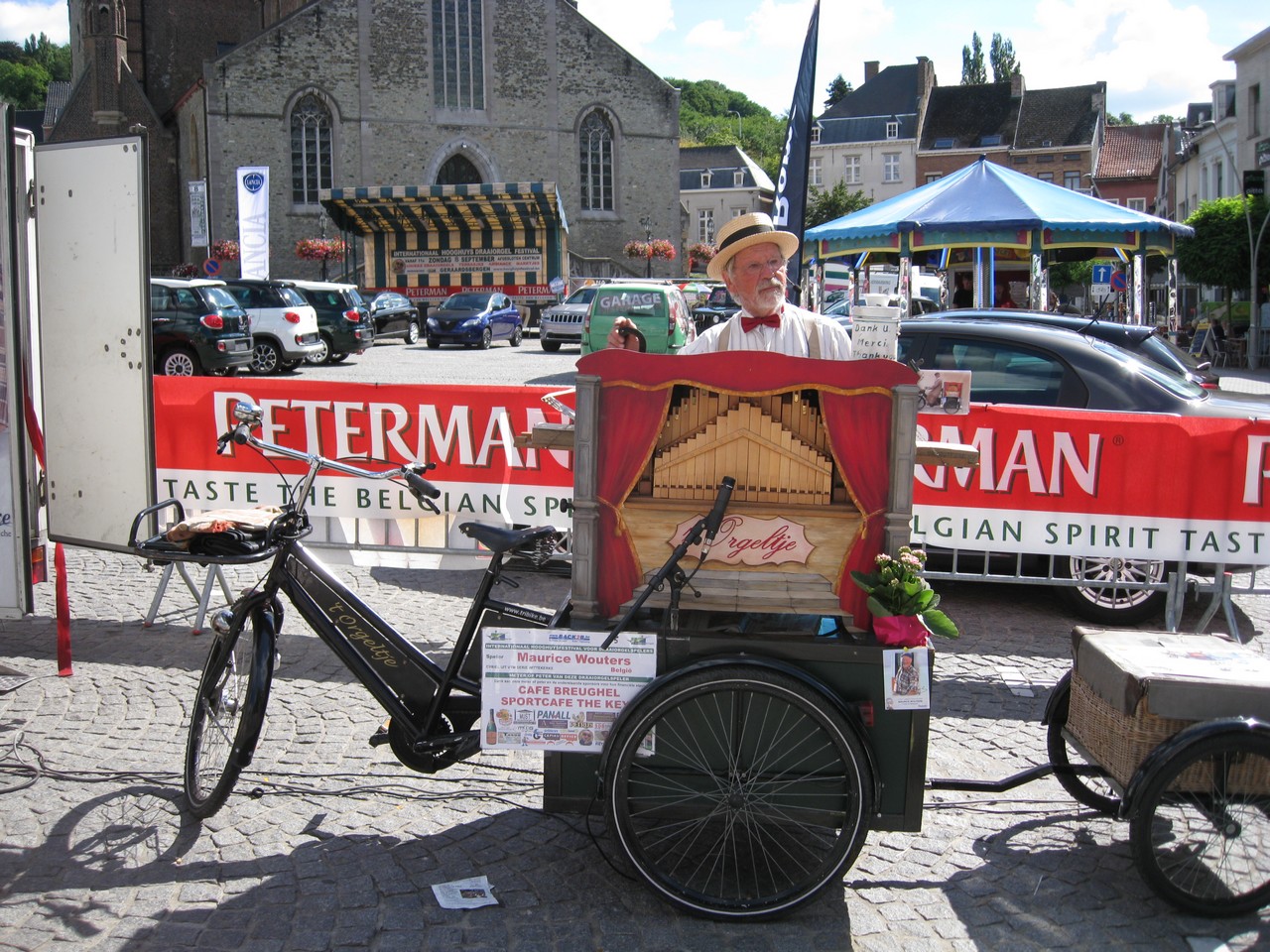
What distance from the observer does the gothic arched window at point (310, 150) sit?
145 ft

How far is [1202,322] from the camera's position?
121ft

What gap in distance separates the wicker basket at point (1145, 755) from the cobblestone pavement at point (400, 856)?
42 centimetres

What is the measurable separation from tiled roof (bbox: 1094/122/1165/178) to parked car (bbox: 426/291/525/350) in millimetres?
58484

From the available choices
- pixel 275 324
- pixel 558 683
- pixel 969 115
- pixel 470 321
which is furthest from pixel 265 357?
pixel 969 115

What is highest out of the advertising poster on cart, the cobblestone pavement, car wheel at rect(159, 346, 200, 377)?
car wheel at rect(159, 346, 200, 377)

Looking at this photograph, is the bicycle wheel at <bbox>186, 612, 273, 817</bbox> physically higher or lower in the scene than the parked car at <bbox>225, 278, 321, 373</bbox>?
lower

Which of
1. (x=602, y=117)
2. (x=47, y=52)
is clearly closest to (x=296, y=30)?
(x=602, y=117)

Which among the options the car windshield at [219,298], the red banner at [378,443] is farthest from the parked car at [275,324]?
the red banner at [378,443]

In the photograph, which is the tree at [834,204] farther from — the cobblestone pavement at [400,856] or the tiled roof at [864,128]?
the cobblestone pavement at [400,856]

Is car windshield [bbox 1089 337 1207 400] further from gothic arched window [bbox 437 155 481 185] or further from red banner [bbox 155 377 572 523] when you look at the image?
gothic arched window [bbox 437 155 481 185]

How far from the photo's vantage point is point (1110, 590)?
673cm

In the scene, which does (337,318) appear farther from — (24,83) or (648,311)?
(24,83)

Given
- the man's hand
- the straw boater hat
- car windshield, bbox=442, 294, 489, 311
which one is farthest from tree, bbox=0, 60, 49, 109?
the straw boater hat

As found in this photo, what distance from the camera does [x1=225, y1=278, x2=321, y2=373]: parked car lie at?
21625 millimetres
